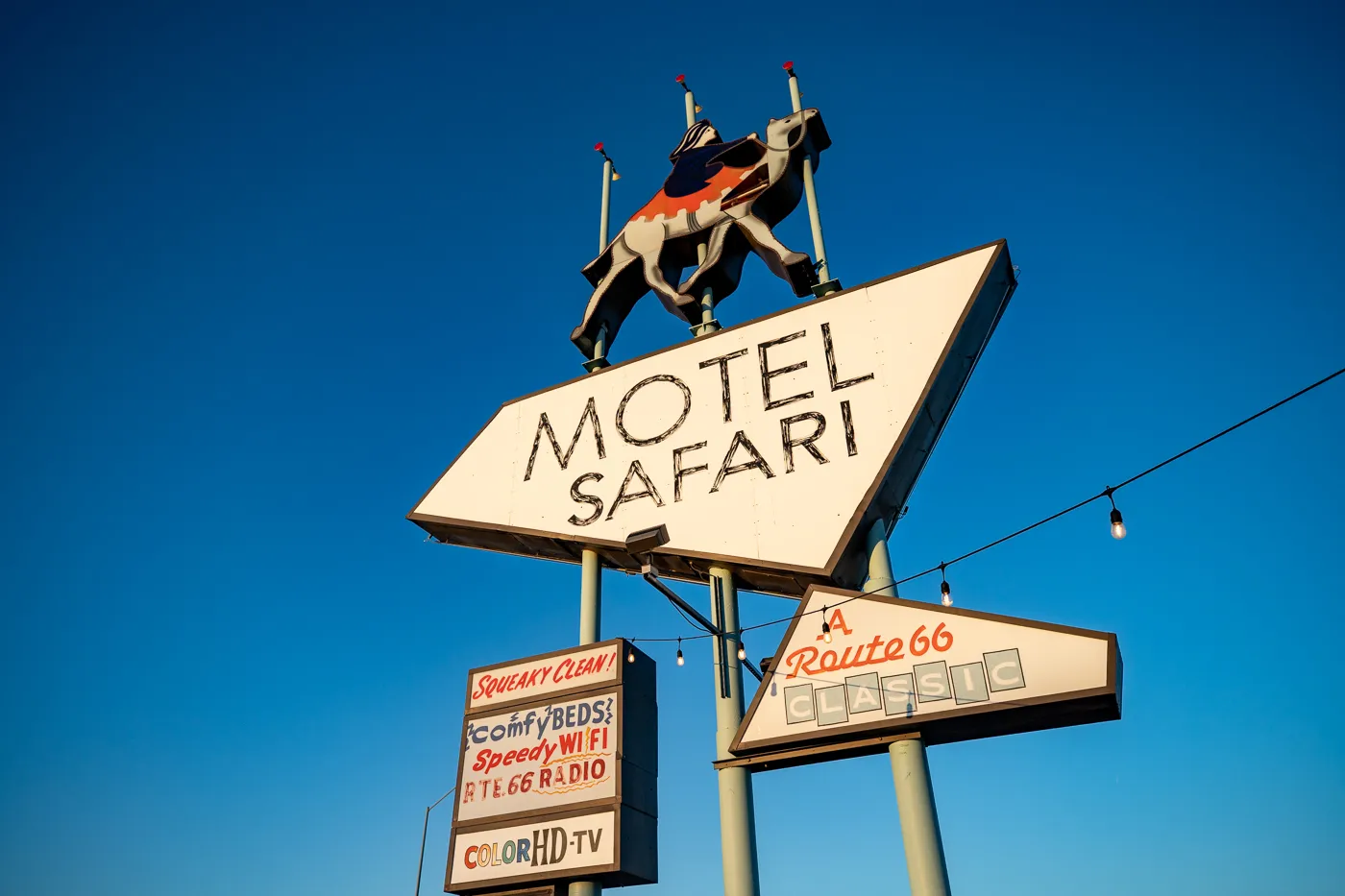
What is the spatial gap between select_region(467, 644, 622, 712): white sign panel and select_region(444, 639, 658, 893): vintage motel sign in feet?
0.05

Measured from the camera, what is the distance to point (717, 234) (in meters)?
15.0

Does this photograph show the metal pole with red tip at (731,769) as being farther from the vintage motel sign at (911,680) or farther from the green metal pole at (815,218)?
the green metal pole at (815,218)

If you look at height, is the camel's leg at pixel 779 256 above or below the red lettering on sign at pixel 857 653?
above

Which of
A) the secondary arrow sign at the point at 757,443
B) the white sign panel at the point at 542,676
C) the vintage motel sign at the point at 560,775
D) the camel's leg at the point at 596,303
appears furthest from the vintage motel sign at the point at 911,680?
the camel's leg at the point at 596,303

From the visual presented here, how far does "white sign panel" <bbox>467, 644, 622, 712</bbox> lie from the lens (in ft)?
39.4

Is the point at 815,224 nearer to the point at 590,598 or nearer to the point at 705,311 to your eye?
the point at 705,311

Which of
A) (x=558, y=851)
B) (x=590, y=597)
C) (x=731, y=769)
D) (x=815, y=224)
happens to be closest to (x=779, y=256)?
(x=815, y=224)

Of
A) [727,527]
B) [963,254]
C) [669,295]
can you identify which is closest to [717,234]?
[669,295]

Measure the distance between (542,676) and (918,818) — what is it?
546 centimetres

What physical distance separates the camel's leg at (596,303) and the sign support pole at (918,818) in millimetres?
9015

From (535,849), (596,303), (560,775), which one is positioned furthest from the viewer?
(596,303)

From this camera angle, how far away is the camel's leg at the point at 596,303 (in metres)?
15.8

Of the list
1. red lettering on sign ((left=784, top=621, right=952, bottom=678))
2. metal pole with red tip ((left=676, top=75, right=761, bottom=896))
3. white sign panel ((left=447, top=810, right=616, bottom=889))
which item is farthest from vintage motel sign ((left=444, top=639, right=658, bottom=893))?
red lettering on sign ((left=784, top=621, right=952, bottom=678))

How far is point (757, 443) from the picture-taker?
12.5 m
